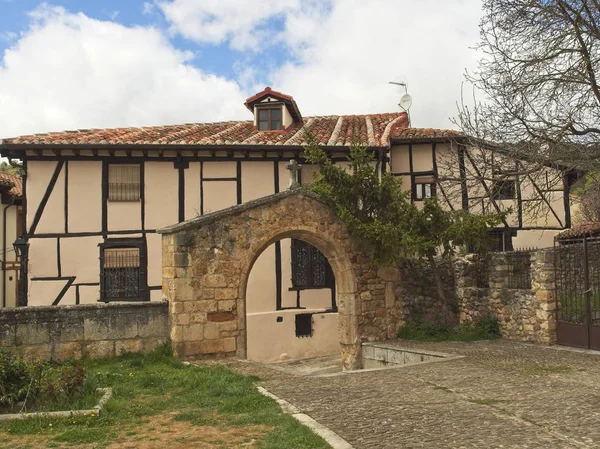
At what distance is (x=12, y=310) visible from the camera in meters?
9.29

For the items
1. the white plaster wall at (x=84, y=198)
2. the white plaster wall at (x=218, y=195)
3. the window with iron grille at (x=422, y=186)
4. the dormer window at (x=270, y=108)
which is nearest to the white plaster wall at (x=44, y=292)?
the white plaster wall at (x=84, y=198)

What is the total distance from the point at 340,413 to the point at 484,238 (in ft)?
23.7

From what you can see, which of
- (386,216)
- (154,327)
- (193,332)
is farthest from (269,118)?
(154,327)

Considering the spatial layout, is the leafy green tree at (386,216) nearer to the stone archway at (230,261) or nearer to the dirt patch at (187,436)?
the stone archway at (230,261)

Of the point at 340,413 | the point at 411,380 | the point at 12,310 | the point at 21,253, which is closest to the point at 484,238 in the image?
the point at 411,380

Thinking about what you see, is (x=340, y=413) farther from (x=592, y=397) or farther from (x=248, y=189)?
(x=248, y=189)

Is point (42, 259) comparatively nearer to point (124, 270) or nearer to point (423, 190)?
point (124, 270)

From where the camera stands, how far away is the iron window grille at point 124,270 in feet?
48.8

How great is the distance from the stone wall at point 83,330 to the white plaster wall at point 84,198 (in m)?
5.79

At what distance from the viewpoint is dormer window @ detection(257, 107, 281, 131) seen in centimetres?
1802

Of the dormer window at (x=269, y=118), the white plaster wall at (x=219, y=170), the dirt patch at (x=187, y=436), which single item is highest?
the dormer window at (x=269, y=118)

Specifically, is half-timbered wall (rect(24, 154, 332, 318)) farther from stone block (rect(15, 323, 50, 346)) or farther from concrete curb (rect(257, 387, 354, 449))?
concrete curb (rect(257, 387, 354, 449))

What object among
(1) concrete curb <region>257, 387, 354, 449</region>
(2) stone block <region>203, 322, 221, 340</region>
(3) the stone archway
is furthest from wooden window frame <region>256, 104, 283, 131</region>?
(1) concrete curb <region>257, 387, 354, 449</region>

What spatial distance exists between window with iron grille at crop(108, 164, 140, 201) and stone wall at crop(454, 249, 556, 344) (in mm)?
8581
